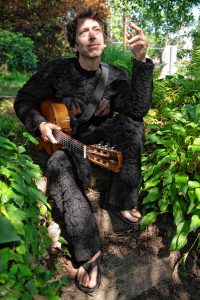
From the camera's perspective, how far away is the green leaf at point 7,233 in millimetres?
1543

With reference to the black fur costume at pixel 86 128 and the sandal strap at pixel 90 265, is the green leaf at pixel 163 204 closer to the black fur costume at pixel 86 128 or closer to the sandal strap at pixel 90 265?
the black fur costume at pixel 86 128

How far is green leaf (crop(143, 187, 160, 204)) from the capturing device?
311 centimetres

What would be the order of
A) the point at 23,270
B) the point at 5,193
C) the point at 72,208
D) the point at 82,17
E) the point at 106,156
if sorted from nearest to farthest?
the point at 23,270, the point at 5,193, the point at 106,156, the point at 72,208, the point at 82,17

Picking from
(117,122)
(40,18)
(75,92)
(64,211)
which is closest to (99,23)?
(75,92)

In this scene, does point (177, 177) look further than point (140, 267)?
Yes

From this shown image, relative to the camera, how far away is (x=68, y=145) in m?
2.80

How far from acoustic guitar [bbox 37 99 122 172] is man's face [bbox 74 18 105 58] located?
554 millimetres

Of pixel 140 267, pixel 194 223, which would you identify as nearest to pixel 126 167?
pixel 194 223

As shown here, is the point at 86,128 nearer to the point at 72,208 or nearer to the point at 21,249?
the point at 72,208

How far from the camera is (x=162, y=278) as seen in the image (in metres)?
2.91

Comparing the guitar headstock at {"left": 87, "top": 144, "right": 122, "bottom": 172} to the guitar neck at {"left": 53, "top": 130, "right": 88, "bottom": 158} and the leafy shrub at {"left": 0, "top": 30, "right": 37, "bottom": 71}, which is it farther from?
the leafy shrub at {"left": 0, "top": 30, "right": 37, "bottom": 71}

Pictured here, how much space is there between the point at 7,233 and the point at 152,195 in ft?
5.97

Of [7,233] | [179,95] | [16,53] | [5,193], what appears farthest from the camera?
[16,53]

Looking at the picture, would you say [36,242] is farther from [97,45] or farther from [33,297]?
[97,45]
